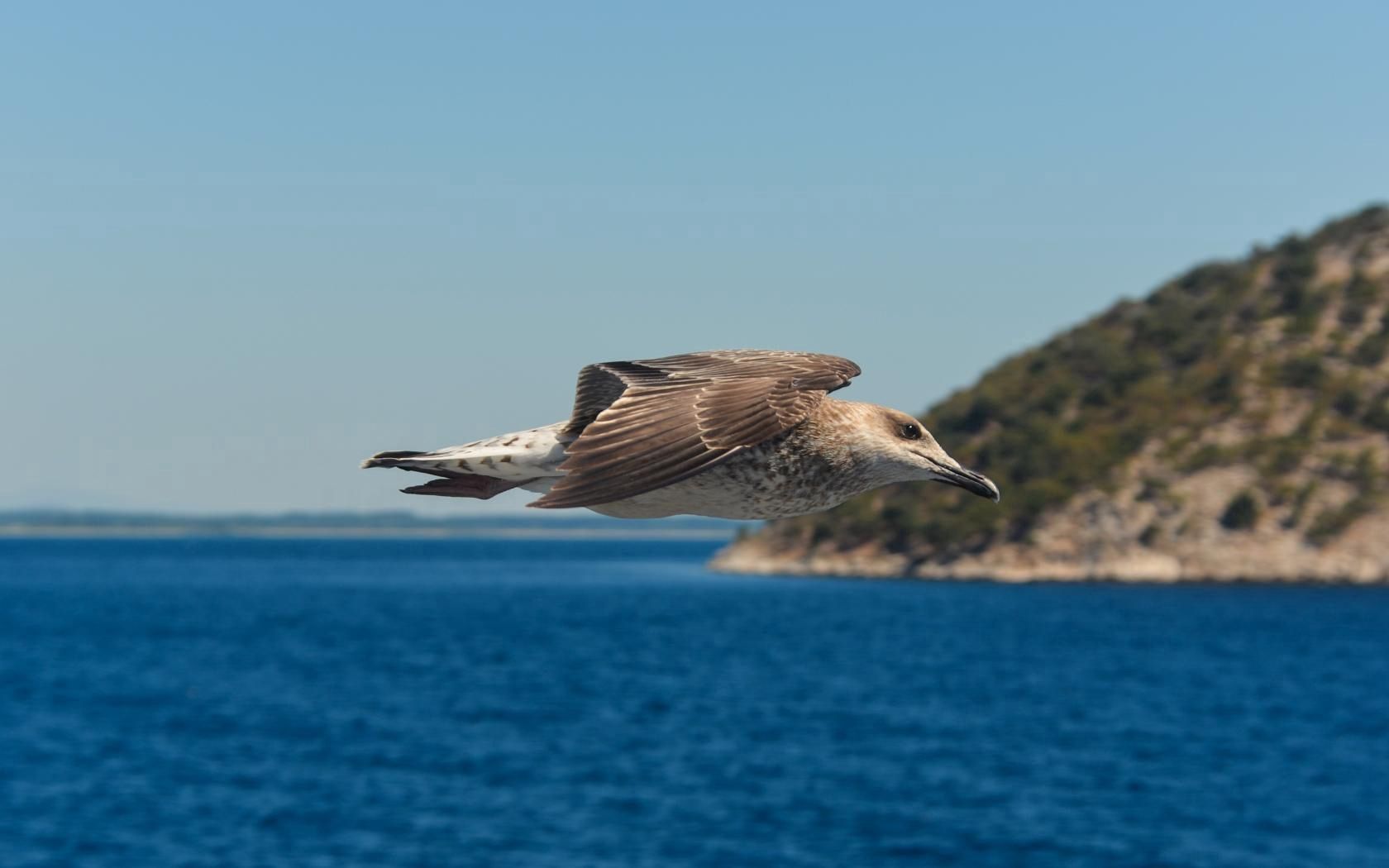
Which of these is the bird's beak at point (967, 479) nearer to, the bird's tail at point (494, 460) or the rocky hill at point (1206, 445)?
the bird's tail at point (494, 460)

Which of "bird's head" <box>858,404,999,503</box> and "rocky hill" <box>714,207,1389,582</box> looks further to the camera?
"rocky hill" <box>714,207,1389,582</box>

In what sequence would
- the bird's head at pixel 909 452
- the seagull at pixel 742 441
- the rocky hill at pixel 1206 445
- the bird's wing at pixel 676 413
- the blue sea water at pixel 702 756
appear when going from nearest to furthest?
the bird's wing at pixel 676 413 < the seagull at pixel 742 441 < the bird's head at pixel 909 452 < the blue sea water at pixel 702 756 < the rocky hill at pixel 1206 445

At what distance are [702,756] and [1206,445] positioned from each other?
3516 inches

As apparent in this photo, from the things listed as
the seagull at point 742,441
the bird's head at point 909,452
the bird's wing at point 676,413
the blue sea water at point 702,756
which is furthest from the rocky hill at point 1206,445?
the bird's wing at point 676,413

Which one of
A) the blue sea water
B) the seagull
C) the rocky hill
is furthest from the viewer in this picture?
the rocky hill

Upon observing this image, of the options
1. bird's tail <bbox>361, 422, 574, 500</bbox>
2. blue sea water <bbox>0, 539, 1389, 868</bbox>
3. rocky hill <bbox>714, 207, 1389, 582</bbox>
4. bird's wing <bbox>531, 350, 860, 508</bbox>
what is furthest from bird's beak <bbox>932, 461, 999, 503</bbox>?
rocky hill <bbox>714, 207, 1389, 582</bbox>

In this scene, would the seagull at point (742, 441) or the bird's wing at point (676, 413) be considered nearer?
the bird's wing at point (676, 413)

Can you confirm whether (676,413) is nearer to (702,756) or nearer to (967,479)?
(967,479)

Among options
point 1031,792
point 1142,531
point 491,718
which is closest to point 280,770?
point 491,718

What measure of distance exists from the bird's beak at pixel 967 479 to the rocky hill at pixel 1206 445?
513 feet

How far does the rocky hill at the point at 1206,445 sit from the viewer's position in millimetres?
169000

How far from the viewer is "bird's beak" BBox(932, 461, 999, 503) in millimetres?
6330

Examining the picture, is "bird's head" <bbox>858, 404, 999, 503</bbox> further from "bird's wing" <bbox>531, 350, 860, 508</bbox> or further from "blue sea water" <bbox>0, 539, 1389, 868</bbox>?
"blue sea water" <bbox>0, 539, 1389, 868</bbox>

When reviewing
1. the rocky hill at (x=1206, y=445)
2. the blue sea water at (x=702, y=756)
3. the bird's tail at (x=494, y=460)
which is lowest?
the blue sea water at (x=702, y=756)
